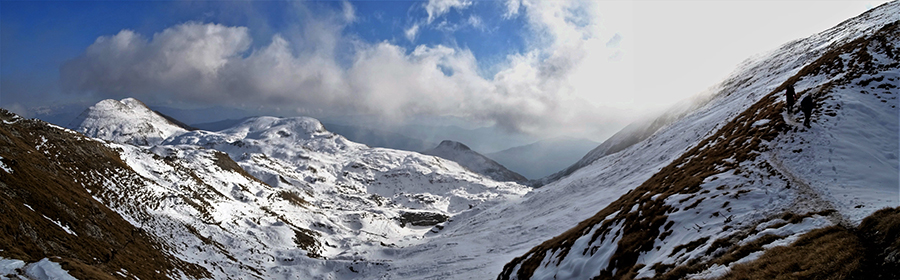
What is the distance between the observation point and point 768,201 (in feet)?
49.9

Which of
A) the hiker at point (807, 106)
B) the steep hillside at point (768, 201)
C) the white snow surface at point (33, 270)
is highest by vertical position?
the hiker at point (807, 106)

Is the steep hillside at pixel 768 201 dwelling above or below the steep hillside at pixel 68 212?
below

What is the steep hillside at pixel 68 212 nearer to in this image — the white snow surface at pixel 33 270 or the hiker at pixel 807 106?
the white snow surface at pixel 33 270

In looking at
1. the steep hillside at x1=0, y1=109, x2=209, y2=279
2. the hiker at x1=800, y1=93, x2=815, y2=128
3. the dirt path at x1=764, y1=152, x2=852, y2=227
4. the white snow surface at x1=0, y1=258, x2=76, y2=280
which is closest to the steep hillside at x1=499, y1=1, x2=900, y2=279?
the dirt path at x1=764, y1=152, x2=852, y2=227

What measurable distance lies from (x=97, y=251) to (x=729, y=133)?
190 feet

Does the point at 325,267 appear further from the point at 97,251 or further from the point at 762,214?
the point at 762,214

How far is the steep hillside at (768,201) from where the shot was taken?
1223cm

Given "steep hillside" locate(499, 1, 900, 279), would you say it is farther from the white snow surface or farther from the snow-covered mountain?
the white snow surface

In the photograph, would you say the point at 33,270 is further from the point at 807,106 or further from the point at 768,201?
the point at 807,106

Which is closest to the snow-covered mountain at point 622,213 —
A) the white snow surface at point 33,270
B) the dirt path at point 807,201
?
the dirt path at point 807,201

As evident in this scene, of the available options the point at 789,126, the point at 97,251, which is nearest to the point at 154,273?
the point at 97,251

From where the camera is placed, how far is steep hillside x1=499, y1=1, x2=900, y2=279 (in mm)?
12227

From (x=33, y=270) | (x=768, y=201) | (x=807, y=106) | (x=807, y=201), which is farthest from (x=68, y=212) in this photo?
(x=807, y=106)

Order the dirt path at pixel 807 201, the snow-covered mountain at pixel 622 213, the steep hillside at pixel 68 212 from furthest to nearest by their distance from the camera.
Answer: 1. the steep hillside at pixel 68 212
2. the snow-covered mountain at pixel 622 213
3. the dirt path at pixel 807 201
